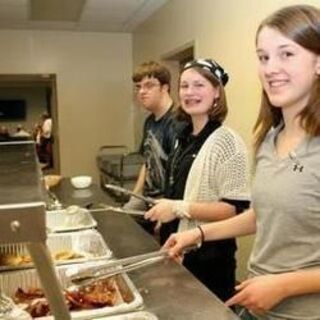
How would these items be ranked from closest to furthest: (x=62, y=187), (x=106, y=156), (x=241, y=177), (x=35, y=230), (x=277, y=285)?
(x=35, y=230)
(x=277, y=285)
(x=241, y=177)
(x=62, y=187)
(x=106, y=156)

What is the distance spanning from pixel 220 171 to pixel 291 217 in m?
0.61

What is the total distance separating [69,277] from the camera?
3.76 ft

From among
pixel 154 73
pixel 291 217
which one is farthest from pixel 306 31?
pixel 154 73

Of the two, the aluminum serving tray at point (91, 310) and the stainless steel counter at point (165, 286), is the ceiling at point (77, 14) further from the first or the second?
the aluminum serving tray at point (91, 310)

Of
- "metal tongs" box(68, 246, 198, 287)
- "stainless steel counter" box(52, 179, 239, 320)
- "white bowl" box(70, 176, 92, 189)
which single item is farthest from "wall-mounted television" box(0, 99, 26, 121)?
"metal tongs" box(68, 246, 198, 287)

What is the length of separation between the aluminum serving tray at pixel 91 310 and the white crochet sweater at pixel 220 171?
0.49 m

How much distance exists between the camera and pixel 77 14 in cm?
473

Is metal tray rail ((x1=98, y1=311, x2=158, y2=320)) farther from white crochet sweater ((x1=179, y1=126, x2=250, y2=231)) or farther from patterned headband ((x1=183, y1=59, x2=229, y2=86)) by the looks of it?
patterned headband ((x1=183, y1=59, x2=229, y2=86))

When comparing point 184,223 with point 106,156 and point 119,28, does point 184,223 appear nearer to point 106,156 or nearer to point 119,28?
point 106,156

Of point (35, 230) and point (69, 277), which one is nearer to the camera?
point (35, 230)

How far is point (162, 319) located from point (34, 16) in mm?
4415

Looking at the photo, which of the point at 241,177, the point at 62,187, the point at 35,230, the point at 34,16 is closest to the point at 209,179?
the point at 241,177

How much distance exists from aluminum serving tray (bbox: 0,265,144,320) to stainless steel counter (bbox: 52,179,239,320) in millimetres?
28

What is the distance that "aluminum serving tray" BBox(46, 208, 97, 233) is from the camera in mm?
1798
